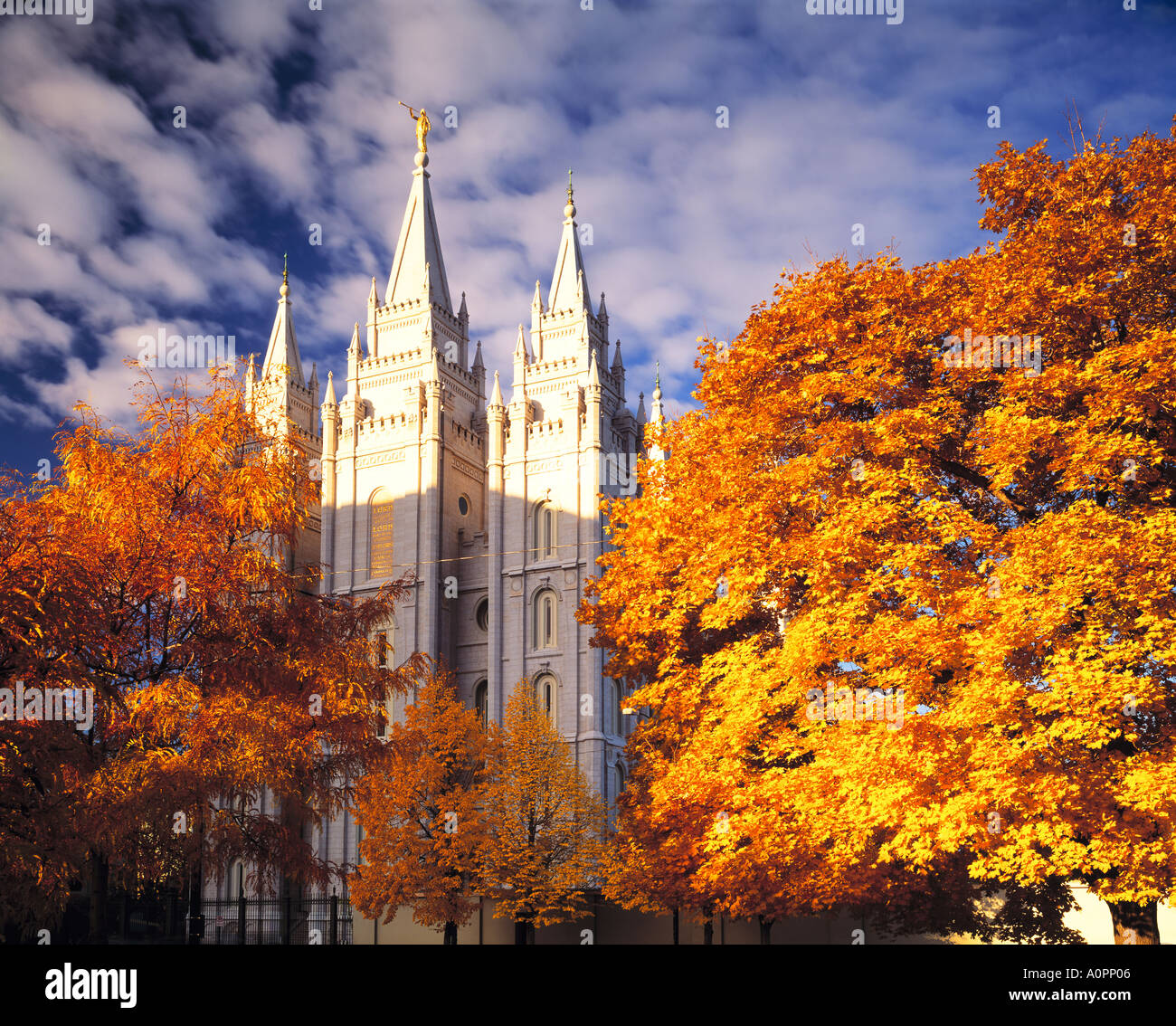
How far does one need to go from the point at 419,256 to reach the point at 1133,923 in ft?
182

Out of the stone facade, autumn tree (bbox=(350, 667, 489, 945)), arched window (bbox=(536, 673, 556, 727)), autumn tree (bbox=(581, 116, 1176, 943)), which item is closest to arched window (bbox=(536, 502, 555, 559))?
the stone facade

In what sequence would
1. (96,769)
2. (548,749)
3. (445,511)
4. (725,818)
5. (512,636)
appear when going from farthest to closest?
(445,511) < (512,636) < (548,749) < (725,818) < (96,769)

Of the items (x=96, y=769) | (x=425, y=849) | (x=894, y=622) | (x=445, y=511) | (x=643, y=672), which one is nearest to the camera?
(x=96, y=769)

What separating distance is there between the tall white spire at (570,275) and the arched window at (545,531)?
40.4 feet

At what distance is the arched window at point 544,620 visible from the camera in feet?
178

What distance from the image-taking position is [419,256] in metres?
63.4

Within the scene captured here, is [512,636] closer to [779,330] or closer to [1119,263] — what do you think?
[779,330]

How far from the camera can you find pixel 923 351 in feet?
53.9

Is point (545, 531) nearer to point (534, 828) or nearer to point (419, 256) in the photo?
point (419, 256)

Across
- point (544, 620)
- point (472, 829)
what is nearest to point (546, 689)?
point (544, 620)

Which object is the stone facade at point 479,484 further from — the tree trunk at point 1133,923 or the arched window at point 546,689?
the tree trunk at point 1133,923

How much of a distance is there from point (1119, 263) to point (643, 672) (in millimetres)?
11064

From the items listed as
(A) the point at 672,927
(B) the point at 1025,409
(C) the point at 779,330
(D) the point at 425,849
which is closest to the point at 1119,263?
(B) the point at 1025,409

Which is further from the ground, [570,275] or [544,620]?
[570,275]
